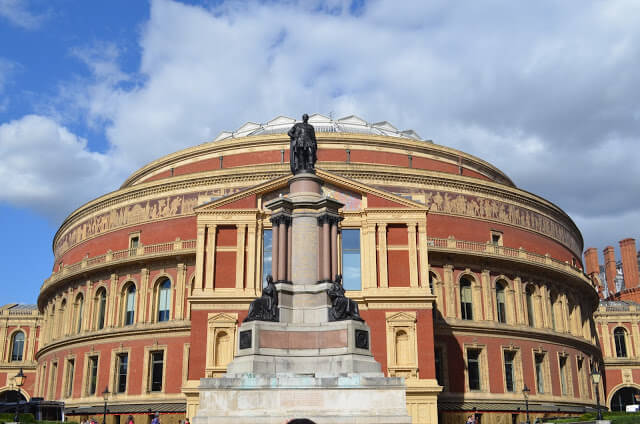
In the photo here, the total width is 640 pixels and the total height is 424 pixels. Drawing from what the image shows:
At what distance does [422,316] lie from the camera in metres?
37.8

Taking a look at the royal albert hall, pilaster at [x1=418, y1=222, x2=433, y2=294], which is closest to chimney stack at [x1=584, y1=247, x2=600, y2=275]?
the royal albert hall

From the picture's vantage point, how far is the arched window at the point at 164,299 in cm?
4664

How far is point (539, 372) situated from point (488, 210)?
1199 centimetres

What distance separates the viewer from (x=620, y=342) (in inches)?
2677

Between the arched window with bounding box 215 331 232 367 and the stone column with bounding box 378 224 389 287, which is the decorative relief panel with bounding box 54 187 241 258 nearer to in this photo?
the arched window with bounding box 215 331 232 367

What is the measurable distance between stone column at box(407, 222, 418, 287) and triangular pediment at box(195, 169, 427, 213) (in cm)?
122

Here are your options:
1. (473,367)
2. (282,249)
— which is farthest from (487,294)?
(282,249)

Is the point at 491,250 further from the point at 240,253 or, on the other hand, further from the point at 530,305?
the point at 240,253

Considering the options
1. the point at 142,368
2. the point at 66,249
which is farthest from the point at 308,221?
the point at 66,249

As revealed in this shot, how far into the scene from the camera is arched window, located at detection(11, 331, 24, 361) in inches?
2689

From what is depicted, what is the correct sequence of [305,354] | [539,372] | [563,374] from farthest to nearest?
[563,374]
[539,372]
[305,354]

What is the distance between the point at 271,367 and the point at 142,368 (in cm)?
2854

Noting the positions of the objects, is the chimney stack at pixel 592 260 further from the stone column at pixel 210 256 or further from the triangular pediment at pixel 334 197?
the stone column at pixel 210 256

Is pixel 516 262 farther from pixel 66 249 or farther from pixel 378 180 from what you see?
pixel 66 249
